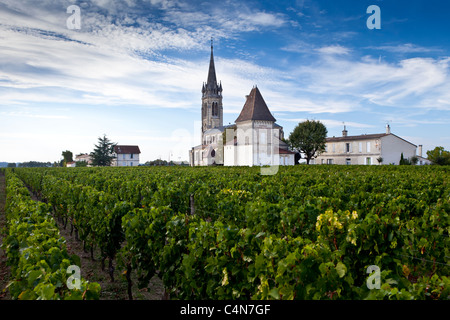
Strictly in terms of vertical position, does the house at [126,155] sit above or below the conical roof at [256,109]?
below

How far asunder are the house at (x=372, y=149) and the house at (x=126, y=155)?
180ft

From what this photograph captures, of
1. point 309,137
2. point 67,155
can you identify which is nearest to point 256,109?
point 309,137

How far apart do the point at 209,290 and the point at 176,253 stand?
112 centimetres

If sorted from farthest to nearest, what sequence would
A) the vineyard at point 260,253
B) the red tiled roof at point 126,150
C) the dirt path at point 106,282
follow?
the red tiled roof at point 126,150, the dirt path at point 106,282, the vineyard at point 260,253

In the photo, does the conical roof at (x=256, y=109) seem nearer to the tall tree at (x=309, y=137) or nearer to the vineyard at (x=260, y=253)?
the tall tree at (x=309, y=137)

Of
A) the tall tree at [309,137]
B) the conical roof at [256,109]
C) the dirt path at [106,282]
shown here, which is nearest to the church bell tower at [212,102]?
the tall tree at [309,137]

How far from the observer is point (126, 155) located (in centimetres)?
8788

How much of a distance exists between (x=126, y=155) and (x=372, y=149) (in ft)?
208

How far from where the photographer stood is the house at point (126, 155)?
285 feet

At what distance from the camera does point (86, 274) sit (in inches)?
307

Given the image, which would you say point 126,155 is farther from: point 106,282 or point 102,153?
point 106,282

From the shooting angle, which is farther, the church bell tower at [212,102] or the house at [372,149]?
the church bell tower at [212,102]

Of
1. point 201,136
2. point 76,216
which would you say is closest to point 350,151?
point 201,136
